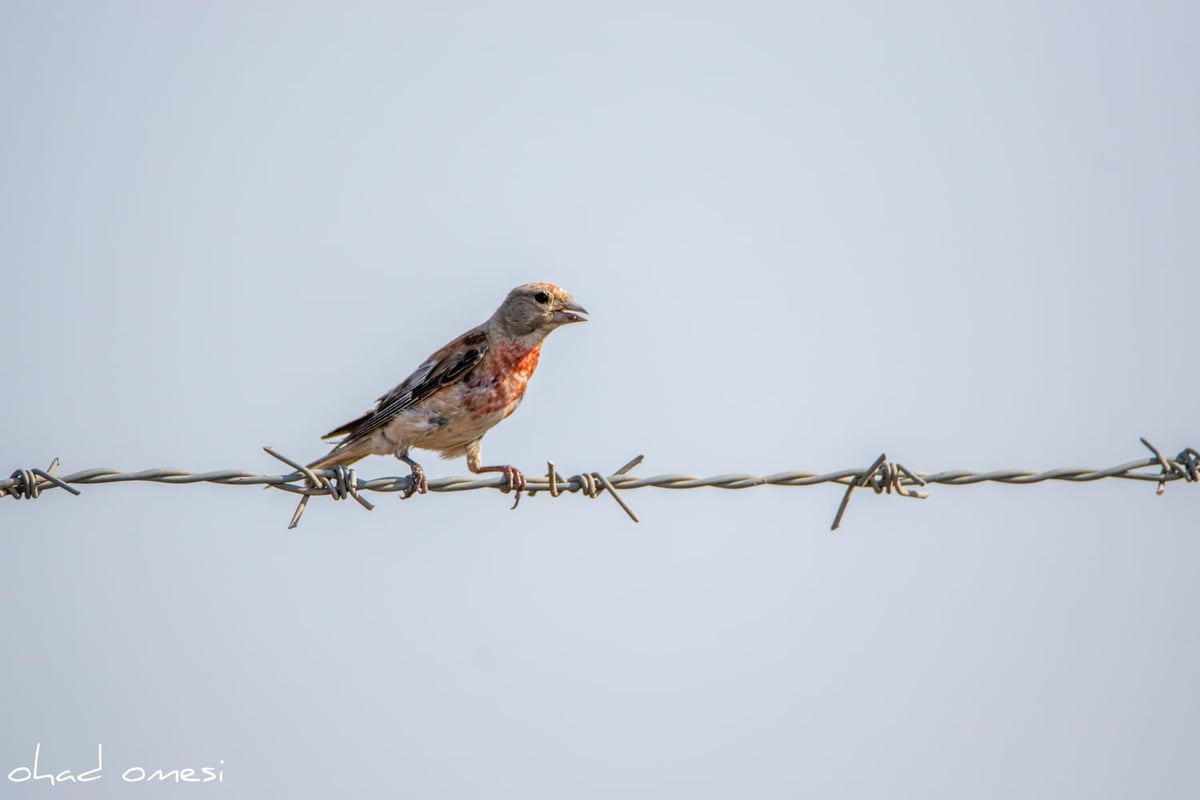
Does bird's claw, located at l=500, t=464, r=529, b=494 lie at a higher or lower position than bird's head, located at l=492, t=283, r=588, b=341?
lower

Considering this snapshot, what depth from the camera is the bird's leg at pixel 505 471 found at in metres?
6.46

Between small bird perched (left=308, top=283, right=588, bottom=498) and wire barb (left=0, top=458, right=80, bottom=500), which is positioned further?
small bird perched (left=308, top=283, right=588, bottom=498)

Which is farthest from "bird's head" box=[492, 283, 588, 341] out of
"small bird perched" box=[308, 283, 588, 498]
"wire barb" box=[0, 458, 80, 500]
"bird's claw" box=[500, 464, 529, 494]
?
"wire barb" box=[0, 458, 80, 500]

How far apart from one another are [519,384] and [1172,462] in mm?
4531

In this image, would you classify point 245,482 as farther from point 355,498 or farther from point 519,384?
point 519,384

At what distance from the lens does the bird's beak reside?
906cm

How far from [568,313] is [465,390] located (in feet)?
2.90

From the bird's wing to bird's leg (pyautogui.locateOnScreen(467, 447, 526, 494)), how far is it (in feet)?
2.15

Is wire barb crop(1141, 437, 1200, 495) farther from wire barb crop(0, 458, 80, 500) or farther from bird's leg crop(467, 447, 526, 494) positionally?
wire barb crop(0, 458, 80, 500)

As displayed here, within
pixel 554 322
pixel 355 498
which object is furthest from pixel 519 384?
pixel 355 498

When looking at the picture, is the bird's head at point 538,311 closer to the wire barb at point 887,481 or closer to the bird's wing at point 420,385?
the bird's wing at point 420,385

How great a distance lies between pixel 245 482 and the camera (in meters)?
5.38

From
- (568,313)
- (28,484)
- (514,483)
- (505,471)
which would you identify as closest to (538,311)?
(568,313)

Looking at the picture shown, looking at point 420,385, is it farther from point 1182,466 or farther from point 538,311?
point 1182,466
